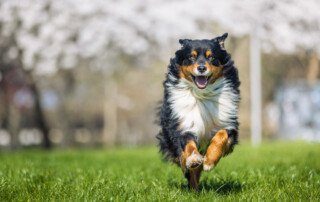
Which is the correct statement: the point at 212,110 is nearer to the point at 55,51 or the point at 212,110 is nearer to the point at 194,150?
the point at 194,150

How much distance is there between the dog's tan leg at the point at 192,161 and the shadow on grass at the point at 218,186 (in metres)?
0.10

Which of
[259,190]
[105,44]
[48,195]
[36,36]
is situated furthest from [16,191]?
[105,44]

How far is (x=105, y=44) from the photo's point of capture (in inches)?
784

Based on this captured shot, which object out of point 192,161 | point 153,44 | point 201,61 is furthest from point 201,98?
point 153,44

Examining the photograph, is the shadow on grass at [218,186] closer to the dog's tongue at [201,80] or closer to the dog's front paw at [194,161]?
the dog's front paw at [194,161]

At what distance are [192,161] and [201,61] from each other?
0.99 meters

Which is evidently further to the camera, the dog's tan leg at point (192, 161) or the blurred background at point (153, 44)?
the blurred background at point (153, 44)

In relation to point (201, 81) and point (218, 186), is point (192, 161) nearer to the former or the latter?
point (201, 81)

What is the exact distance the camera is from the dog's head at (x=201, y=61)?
13.9 ft

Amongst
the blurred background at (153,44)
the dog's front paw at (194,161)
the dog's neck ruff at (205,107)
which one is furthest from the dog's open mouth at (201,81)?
the blurred background at (153,44)

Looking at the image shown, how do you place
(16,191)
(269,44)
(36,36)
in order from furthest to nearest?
(269,44) < (36,36) < (16,191)

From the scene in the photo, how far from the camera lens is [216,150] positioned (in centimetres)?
410

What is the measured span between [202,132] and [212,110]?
0.25 m

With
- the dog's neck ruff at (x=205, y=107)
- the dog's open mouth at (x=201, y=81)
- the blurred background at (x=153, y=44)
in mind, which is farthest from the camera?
the blurred background at (x=153, y=44)
